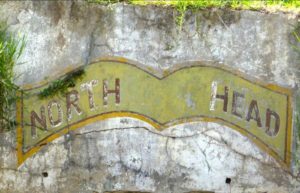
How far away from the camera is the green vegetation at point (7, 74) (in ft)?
17.3

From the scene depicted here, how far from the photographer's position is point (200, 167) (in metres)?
5.46

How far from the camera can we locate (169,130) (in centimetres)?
546

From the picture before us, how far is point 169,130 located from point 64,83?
3.18 feet

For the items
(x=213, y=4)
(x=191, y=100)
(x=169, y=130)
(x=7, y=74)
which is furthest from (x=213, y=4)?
(x=7, y=74)

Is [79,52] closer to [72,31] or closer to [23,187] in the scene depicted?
[72,31]

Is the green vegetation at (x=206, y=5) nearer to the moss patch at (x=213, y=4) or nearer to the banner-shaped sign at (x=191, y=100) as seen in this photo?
the moss patch at (x=213, y=4)

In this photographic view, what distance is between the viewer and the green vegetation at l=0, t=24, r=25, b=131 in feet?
17.3

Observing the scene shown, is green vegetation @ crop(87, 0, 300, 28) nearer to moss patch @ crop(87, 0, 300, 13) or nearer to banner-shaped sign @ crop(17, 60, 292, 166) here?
moss patch @ crop(87, 0, 300, 13)

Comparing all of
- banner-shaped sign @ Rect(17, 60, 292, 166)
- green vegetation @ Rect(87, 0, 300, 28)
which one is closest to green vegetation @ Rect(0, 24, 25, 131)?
banner-shaped sign @ Rect(17, 60, 292, 166)

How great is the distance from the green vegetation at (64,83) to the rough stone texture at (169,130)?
0.26ft

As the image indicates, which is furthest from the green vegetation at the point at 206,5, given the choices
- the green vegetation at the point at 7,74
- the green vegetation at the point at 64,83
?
the green vegetation at the point at 7,74

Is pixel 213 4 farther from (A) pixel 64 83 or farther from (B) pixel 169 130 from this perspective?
(A) pixel 64 83

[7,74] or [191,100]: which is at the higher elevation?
[7,74]

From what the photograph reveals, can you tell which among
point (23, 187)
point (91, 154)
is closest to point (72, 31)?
point (91, 154)
